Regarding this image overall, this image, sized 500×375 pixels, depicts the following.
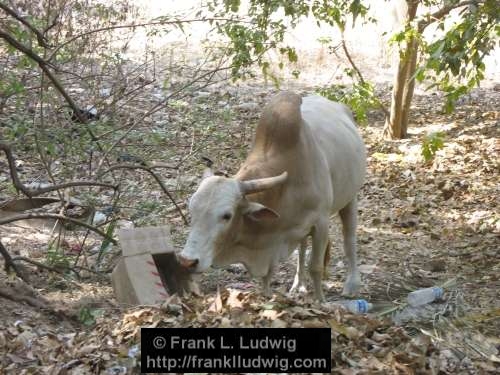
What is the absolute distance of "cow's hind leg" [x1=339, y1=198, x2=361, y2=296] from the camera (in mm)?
5344

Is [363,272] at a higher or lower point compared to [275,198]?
lower

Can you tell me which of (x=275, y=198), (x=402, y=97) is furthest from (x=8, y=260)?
(x=402, y=97)

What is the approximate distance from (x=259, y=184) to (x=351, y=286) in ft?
4.99

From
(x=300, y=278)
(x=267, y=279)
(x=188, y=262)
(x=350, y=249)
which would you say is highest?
(x=188, y=262)

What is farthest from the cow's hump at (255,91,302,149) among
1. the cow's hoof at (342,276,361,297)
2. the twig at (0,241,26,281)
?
the twig at (0,241,26,281)

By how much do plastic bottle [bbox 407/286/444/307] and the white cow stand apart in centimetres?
56

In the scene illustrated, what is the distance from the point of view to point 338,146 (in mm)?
5152

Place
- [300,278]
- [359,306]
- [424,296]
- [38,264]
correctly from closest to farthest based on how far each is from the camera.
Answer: [38,264], [359,306], [424,296], [300,278]

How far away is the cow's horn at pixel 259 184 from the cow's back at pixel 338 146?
25.7 inches

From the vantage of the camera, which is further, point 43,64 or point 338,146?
point 338,146

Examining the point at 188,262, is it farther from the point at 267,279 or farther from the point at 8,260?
the point at 8,260

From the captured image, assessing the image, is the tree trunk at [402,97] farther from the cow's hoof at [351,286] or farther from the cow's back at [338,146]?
the cow's hoof at [351,286]

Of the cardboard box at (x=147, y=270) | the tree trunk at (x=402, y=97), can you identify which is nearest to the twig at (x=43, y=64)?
the cardboard box at (x=147, y=270)

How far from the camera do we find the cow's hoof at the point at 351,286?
5282 mm
